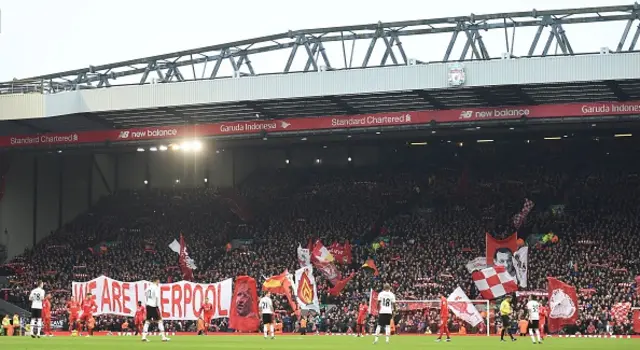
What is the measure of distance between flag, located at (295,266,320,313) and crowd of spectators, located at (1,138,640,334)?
2.84 feet

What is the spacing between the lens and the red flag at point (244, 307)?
4772 cm

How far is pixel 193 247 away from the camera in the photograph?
59969 millimetres

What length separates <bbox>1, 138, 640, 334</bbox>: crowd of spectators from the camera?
161 ft

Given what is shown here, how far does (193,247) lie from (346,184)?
10.2 m

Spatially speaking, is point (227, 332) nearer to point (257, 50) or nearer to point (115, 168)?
point (257, 50)

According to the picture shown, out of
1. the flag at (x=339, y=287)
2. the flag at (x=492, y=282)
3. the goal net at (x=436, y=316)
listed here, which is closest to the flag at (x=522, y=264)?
the flag at (x=492, y=282)

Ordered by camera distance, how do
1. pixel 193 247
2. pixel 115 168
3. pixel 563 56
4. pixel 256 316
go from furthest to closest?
pixel 115 168 → pixel 193 247 → pixel 256 316 → pixel 563 56

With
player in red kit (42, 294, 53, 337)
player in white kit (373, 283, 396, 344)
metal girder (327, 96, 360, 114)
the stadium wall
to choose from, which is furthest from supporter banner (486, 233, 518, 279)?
the stadium wall

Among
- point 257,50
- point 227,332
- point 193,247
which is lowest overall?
point 227,332

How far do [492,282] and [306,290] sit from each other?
830 centimetres

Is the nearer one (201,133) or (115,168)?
(201,133)

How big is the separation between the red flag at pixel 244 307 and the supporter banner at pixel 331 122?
359 inches

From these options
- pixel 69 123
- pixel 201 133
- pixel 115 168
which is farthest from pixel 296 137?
pixel 115 168

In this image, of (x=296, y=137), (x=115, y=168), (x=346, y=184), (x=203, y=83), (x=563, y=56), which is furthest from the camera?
(x=115, y=168)
